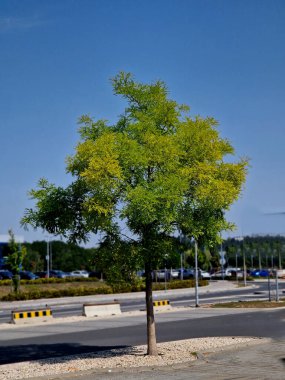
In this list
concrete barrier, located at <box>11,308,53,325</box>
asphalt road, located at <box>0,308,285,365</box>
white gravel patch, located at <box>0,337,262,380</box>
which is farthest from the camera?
concrete barrier, located at <box>11,308,53,325</box>

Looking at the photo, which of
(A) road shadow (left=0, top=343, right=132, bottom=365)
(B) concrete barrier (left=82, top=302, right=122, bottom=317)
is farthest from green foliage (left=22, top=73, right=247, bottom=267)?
(B) concrete barrier (left=82, top=302, right=122, bottom=317)

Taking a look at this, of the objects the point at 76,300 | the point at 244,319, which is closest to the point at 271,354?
the point at 244,319

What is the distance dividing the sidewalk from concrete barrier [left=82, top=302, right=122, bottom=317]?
55.1 ft

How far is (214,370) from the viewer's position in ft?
44.1

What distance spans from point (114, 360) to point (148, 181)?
14.0 ft

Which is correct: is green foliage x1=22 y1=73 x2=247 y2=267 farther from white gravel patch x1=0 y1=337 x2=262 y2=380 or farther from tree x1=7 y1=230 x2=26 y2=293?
tree x1=7 y1=230 x2=26 y2=293

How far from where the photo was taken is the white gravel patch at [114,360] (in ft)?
46.8

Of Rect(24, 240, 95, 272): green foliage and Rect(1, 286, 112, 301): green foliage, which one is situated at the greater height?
Rect(24, 240, 95, 272): green foliage

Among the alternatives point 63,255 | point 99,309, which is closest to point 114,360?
point 99,309

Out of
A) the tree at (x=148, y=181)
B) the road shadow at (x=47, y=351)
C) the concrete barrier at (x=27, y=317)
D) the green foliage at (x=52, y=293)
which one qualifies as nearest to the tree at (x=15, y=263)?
the green foliage at (x=52, y=293)

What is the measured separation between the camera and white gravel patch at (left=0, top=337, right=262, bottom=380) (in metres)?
14.3

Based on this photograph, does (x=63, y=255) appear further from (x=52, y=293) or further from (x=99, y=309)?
(x=99, y=309)

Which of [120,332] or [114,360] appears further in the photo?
[120,332]

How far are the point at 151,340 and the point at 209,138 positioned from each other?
490 cm
